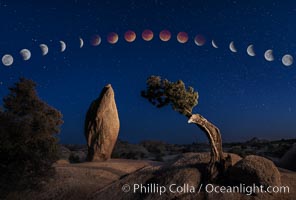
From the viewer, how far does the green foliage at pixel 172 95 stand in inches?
376

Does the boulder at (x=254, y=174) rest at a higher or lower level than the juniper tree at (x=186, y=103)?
lower

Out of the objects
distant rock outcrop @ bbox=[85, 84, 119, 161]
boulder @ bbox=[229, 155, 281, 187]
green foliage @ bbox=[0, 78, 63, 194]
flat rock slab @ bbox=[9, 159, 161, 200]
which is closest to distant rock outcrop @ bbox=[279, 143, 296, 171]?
boulder @ bbox=[229, 155, 281, 187]

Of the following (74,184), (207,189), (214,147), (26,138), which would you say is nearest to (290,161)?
(214,147)

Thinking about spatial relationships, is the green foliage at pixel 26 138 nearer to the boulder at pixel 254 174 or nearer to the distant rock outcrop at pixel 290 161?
the boulder at pixel 254 174

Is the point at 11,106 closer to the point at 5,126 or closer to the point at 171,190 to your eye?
the point at 5,126

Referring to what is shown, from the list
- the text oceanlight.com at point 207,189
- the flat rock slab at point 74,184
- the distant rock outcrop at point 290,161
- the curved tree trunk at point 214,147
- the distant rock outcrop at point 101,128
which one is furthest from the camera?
the distant rock outcrop at point 101,128

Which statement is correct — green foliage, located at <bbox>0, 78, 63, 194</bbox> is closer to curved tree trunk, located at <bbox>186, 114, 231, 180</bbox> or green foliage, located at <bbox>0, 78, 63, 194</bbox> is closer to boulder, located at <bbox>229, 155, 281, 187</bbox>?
curved tree trunk, located at <bbox>186, 114, 231, 180</bbox>

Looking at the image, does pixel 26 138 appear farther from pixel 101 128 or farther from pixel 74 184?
pixel 101 128

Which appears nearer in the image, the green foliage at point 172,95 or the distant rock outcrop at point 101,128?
the green foliage at point 172,95

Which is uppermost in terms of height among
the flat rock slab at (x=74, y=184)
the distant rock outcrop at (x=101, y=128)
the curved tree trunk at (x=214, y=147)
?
the distant rock outcrop at (x=101, y=128)

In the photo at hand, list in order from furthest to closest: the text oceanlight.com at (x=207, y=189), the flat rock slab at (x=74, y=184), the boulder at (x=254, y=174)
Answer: the flat rock slab at (x=74, y=184)
the boulder at (x=254, y=174)
the text oceanlight.com at (x=207, y=189)

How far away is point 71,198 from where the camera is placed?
1055 centimetres

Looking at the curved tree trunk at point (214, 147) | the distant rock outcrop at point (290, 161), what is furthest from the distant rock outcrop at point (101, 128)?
the distant rock outcrop at point (290, 161)

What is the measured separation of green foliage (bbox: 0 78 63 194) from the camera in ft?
31.3
